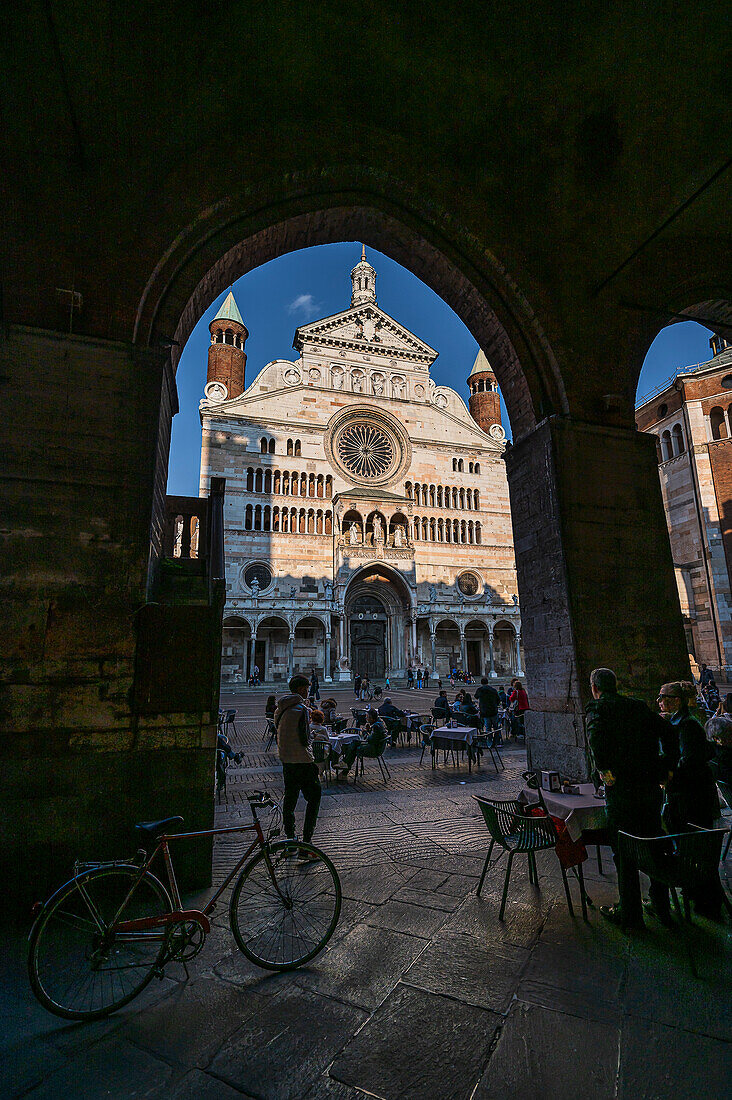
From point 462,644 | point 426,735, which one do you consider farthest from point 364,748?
point 462,644

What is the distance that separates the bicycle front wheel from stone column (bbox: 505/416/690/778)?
3.50 meters

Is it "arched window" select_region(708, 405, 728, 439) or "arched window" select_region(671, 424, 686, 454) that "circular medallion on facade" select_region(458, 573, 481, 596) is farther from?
"arched window" select_region(708, 405, 728, 439)

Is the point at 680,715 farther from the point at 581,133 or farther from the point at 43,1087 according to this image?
the point at 581,133

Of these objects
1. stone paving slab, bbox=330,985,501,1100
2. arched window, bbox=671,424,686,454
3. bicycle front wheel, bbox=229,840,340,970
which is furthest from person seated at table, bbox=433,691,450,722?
arched window, bbox=671,424,686,454

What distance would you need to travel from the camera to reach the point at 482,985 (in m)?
2.43

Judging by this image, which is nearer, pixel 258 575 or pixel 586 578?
pixel 586 578

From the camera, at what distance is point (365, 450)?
32156 millimetres

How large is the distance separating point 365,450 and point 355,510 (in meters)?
4.43

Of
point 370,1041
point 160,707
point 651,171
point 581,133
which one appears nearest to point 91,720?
point 160,707

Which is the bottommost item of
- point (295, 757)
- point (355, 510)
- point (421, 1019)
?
point (421, 1019)

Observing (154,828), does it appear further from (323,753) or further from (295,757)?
(323,753)

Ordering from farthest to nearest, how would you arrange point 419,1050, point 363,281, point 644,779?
point 363,281
point 644,779
point 419,1050

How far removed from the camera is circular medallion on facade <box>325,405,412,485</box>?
31.2 metres

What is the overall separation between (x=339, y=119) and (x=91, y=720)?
689 cm
